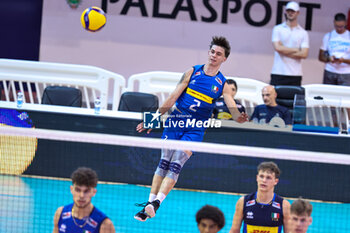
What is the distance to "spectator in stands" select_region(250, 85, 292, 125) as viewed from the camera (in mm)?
10898

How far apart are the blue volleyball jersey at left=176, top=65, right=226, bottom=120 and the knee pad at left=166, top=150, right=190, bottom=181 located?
549mm

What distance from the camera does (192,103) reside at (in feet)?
26.1

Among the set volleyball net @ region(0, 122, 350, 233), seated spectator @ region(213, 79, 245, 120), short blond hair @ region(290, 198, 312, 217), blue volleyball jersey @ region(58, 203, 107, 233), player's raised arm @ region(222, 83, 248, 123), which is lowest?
blue volleyball jersey @ region(58, 203, 107, 233)

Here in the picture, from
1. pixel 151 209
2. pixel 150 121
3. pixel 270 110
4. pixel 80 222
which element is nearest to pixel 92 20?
pixel 150 121

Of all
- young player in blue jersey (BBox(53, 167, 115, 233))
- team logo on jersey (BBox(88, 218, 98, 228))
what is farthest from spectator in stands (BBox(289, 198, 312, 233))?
team logo on jersey (BBox(88, 218, 98, 228))

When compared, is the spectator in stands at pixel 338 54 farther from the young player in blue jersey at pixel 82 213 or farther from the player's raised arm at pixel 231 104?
the young player in blue jersey at pixel 82 213

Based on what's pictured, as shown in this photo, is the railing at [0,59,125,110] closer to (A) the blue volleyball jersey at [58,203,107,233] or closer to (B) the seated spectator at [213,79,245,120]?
(B) the seated spectator at [213,79,245,120]

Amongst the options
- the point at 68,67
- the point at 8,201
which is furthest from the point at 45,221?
the point at 68,67

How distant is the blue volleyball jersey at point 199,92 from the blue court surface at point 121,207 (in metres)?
1.63

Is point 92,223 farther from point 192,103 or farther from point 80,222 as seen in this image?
point 192,103

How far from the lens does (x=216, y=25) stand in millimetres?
15891

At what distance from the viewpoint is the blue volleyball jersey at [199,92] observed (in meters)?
7.89

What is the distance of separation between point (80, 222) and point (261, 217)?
1903 millimetres

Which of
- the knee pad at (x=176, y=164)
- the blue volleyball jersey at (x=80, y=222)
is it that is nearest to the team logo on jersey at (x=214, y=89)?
the knee pad at (x=176, y=164)
